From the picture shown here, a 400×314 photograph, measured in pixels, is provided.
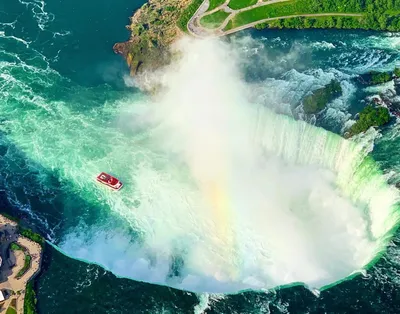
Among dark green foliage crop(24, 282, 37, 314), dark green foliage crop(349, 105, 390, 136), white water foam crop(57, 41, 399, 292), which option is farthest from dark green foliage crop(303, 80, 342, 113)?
dark green foliage crop(24, 282, 37, 314)

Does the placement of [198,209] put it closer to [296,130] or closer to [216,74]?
[296,130]

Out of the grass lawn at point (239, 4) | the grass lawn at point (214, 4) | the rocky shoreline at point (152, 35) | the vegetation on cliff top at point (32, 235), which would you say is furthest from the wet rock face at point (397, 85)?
the vegetation on cliff top at point (32, 235)

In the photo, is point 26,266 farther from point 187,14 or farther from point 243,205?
point 187,14

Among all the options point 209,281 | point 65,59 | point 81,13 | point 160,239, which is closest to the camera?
point 209,281

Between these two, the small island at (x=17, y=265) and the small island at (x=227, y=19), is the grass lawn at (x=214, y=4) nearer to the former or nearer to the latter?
the small island at (x=227, y=19)

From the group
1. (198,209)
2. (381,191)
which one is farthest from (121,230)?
(381,191)
